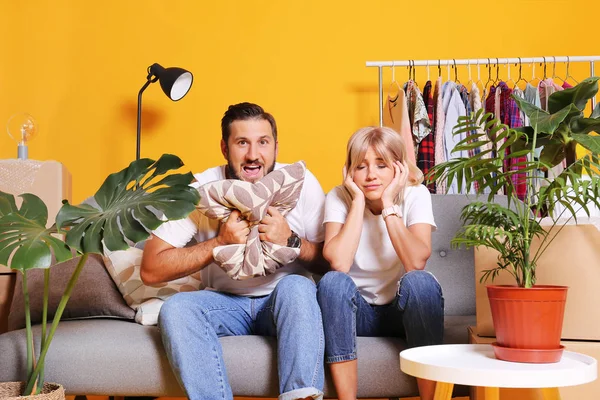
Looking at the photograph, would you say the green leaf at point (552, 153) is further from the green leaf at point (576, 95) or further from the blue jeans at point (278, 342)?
the blue jeans at point (278, 342)

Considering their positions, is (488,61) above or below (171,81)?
above

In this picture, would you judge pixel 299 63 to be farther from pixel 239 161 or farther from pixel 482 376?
pixel 482 376

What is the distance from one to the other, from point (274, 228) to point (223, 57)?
6.32 ft

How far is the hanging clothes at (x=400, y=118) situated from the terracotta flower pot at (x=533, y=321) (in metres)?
1.86

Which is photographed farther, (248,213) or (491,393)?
(248,213)

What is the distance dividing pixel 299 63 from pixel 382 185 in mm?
1747

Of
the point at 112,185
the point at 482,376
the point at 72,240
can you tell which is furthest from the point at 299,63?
the point at 482,376

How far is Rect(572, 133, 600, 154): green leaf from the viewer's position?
136 centimetres

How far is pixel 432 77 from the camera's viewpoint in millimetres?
3570

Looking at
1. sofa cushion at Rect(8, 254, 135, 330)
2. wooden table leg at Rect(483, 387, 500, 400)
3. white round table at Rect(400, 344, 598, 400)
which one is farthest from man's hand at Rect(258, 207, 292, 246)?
wooden table leg at Rect(483, 387, 500, 400)

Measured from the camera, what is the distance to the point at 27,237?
4.92 feet

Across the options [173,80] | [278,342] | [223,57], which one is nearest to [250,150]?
[278,342]

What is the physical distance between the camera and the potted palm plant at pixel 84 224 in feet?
4.75

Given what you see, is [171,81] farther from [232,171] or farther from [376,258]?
[376,258]
